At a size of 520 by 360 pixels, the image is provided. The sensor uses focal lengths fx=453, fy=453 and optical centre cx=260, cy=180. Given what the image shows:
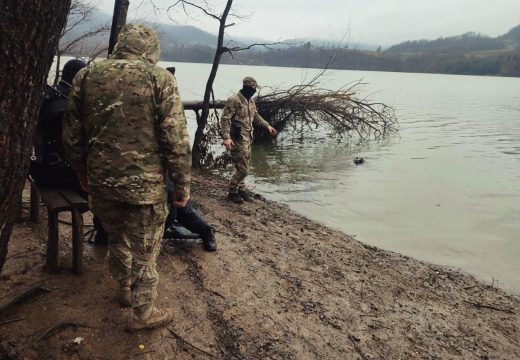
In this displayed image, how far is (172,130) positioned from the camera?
117 inches

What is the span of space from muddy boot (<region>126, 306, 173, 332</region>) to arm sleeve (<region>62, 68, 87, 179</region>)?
1129 millimetres

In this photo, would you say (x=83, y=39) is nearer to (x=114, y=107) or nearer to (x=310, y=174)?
(x=310, y=174)

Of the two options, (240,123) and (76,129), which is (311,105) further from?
(76,129)

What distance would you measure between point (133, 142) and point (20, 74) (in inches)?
37.7

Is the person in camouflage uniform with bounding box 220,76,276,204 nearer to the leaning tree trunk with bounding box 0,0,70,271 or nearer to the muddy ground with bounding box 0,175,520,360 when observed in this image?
the muddy ground with bounding box 0,175,520,360

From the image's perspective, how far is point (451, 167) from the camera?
14.1 metres

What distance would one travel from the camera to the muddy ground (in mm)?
3254

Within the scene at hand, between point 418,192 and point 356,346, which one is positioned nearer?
point 356,346

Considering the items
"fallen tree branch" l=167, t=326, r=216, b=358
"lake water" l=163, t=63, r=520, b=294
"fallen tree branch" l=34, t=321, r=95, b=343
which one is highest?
"fallen tree branch" l=34, t=321, r=95, b=343

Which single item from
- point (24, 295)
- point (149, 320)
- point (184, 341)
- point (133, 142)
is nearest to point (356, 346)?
point (184, 341)

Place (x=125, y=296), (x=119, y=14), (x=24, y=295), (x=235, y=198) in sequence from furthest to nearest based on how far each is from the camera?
(x=235, y=198) → (x=119, y=14) → (x=125, y=296) → (x=24, y=295)

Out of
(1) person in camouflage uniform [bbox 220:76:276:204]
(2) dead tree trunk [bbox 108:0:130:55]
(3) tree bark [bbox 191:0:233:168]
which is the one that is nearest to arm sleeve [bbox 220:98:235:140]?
(1) person in camouflage uniform [bbox 220:76:276:204]

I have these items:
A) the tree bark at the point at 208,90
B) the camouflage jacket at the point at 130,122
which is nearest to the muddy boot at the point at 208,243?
the camouflage jacket at the point at 130,122

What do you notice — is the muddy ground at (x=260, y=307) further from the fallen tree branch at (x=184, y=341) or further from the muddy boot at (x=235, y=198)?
the muddy boot at (x=235, y=198)
